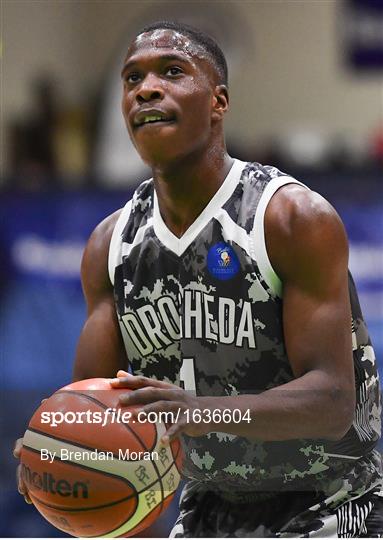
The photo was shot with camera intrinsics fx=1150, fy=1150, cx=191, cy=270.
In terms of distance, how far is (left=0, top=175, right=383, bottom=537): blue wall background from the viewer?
5996 mm

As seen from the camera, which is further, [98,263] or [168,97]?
[98,263]

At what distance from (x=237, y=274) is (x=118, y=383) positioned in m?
0.44

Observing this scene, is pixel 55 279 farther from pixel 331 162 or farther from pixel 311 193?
pixel 311 193

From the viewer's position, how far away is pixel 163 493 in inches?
114

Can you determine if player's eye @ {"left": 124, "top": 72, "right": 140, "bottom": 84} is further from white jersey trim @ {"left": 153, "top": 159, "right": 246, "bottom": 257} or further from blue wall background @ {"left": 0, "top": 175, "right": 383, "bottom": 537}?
blue wall background @ {"left": 0, "top": 175, "right": 383, "bottom": 537}

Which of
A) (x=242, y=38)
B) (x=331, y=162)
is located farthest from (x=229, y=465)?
(x=242, y=38)

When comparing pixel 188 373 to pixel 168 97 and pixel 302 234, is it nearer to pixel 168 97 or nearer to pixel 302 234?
pixel 302 234

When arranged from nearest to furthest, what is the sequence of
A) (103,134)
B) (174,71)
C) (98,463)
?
(98,463)
(174,71)
(103,134)

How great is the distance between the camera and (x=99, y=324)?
3.22 meters

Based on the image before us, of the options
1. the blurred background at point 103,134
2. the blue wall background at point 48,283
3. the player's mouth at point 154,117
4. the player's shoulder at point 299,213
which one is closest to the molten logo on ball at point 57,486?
the player's shoulder at point 299,213

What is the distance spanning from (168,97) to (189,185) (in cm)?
26

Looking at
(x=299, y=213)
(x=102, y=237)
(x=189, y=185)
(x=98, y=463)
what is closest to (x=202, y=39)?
(x=189, y=185)

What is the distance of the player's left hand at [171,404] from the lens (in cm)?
267

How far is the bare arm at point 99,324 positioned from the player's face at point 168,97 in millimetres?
377
